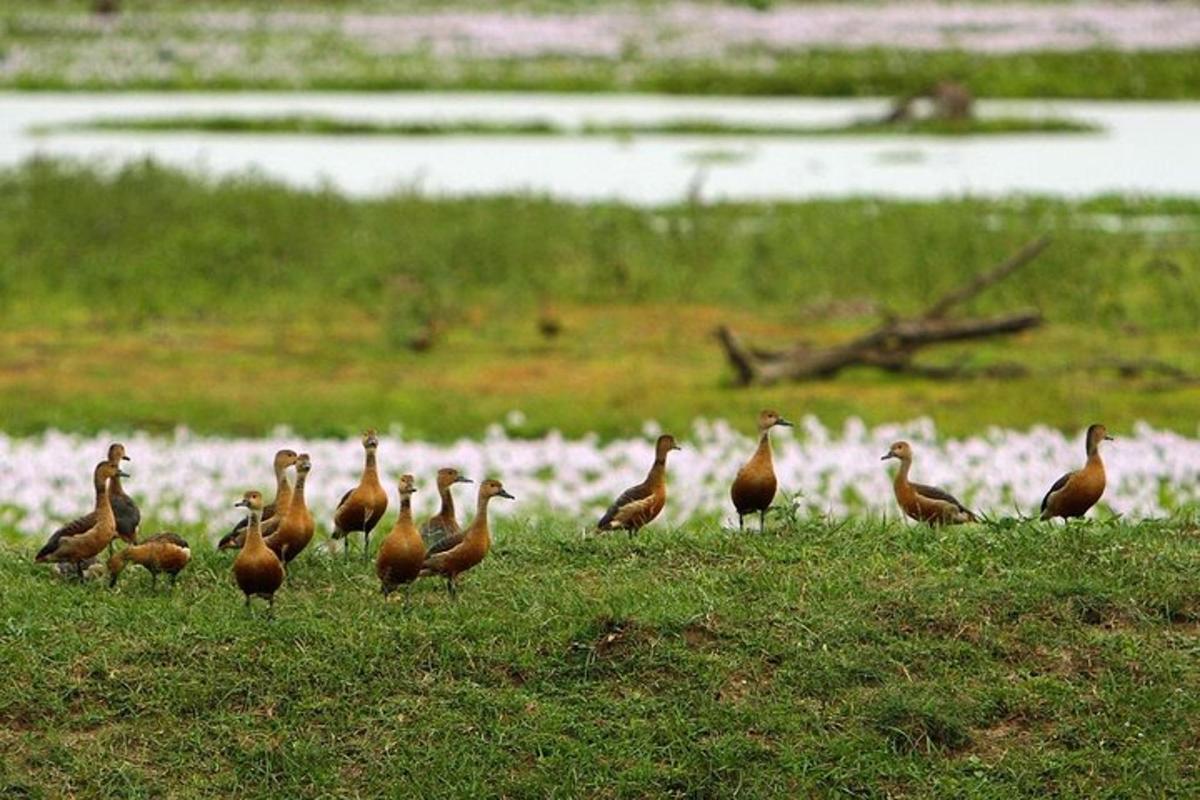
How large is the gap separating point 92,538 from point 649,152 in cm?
2304

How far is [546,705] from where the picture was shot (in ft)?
23.7

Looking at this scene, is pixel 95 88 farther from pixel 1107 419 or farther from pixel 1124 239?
pixel 1107 419

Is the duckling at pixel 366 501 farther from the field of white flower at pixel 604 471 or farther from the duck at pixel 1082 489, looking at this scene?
the duck at pixel 1082 489

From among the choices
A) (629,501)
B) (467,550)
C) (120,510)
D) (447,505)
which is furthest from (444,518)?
(120,510)

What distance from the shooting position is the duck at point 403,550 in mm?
7484

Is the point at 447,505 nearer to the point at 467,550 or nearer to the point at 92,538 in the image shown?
the point at 467,550

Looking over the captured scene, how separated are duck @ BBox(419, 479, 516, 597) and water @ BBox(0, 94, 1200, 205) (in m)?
14.9

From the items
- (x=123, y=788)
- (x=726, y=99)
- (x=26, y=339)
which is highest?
(x=726, y=99)

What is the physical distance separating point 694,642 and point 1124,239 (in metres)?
13.8

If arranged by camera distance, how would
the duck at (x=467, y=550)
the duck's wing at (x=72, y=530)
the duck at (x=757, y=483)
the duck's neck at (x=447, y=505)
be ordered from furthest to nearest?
the duck at (x=757, y=483)
the duck's neck at (x=447, y=505)
the duck's wing at (x=72, y=530)
the duck at (x=467, y=550)

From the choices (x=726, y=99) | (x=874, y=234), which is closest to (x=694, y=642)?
(x=874, y=234)

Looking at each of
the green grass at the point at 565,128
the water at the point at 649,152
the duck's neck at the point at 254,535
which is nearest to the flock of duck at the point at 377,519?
the duck's neck at the point at 254,535

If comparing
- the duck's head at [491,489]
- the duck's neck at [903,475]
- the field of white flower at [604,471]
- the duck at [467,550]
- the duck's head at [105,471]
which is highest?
the duck's head at [105,471]

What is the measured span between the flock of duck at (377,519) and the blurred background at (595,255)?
526 centimetres
